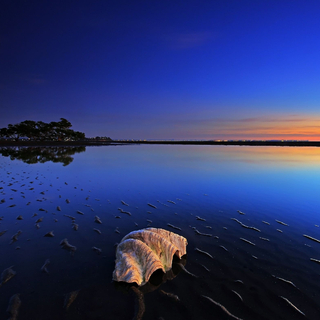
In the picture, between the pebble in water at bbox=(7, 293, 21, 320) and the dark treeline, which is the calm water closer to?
the pebble in water at bbox=(7, 293, 21, 320)

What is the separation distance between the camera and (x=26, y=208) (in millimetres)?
10328

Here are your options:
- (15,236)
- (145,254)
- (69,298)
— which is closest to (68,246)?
(15,236)

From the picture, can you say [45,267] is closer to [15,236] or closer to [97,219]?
[15,236]

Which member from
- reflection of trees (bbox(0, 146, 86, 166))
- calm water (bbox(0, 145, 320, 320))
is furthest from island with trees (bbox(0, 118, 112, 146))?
calm water (bbox(0, 145, 320, 320))

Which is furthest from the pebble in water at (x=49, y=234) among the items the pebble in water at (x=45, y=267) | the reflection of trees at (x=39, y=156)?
the reflection of trees at (x=39, y=156)

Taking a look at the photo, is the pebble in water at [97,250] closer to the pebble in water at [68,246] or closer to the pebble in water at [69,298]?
the pebble in water at [68,246]

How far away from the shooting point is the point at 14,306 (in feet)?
13.2

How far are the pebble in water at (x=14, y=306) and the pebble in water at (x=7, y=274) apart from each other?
29.4 inches

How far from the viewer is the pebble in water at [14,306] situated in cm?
381

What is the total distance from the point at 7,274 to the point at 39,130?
483ft

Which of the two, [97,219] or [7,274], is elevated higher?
[7,274]

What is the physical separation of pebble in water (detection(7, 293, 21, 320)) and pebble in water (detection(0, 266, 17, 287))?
2.45 feet

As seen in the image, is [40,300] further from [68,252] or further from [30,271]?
[68,252]

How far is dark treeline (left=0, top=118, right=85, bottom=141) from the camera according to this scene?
120m
